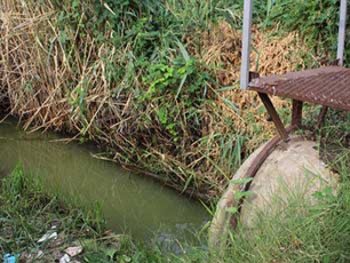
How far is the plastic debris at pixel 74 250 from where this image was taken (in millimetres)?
2293

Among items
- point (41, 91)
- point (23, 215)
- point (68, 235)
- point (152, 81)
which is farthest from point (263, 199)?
point (41, 91)

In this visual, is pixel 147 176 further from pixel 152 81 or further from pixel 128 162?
pixel 152 81

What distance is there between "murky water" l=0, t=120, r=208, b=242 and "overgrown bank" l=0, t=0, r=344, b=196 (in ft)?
0.44

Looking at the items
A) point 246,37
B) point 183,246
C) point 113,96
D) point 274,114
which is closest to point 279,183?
point 274,114

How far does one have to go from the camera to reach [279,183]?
194 cm

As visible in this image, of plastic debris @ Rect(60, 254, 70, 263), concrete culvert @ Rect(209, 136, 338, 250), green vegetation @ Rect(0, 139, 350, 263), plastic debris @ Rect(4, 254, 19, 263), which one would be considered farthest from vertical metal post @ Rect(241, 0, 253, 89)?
plastic debris @ Rect(4, 254, 19, 263)

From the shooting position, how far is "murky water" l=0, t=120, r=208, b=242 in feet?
9.36

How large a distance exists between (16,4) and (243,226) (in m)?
3.05

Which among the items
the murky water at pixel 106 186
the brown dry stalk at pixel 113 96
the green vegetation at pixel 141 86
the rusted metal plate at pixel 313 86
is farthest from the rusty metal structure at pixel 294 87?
the murky water at pixel 106 186

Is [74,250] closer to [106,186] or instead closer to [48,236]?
[48,236]

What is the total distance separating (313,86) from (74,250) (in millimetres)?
1315

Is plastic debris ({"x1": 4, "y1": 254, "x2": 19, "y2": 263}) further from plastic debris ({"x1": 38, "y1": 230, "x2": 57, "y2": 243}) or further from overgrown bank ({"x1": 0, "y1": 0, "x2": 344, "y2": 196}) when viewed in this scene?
overgrown bank ({"x1": 0, "y1": 0, "x2": 344, "y2": 196})

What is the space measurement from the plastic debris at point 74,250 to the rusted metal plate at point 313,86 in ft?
3.65

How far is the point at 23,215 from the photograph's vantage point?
8.48 ft
